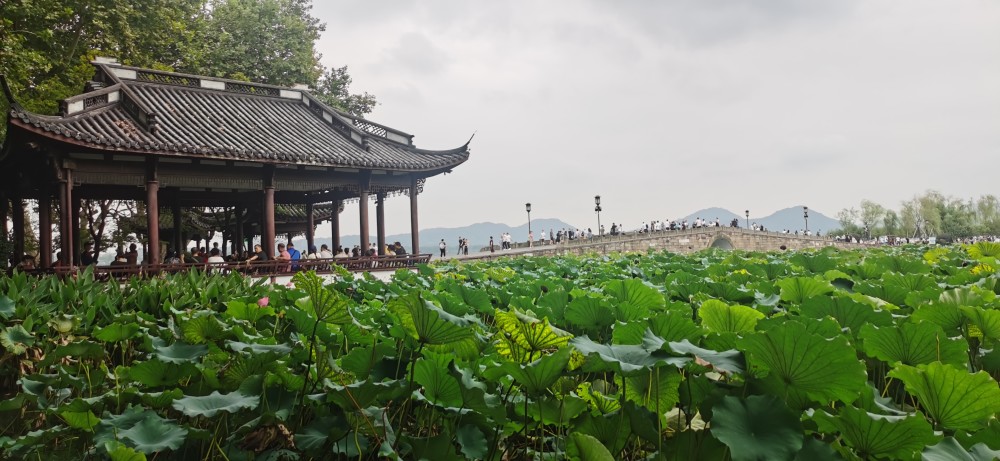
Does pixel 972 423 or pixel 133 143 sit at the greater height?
pixel 133 143

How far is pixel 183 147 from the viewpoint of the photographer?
1359 centimetres

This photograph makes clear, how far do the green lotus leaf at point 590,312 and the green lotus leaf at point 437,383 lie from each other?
66cm

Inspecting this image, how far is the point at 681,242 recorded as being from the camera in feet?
146

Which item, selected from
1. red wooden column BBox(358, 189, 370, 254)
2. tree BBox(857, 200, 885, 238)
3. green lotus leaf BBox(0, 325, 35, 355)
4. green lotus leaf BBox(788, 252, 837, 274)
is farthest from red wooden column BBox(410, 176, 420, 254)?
tree BBox(857, 200, 885, 238)

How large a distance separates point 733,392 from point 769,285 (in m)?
1.68

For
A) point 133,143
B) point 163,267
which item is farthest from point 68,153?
point 163,267

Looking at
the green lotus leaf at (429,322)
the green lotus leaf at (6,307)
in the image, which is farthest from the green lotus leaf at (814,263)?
the green lotus leaf at (6,307)

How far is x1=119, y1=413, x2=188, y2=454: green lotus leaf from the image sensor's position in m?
1.48

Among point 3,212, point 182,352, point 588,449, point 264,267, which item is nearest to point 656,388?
point 588,449

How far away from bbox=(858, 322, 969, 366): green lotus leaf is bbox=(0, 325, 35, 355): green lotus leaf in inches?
144

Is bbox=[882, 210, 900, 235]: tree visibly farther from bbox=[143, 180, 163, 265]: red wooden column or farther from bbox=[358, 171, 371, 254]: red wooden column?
bbox=[143, 180, 163, 265]: red wooden column

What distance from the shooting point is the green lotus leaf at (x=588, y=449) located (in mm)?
1129

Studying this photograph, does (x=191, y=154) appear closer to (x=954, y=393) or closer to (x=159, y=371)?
(x=159, y=371)

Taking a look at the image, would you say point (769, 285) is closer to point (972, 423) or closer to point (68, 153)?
point (972, 423)
